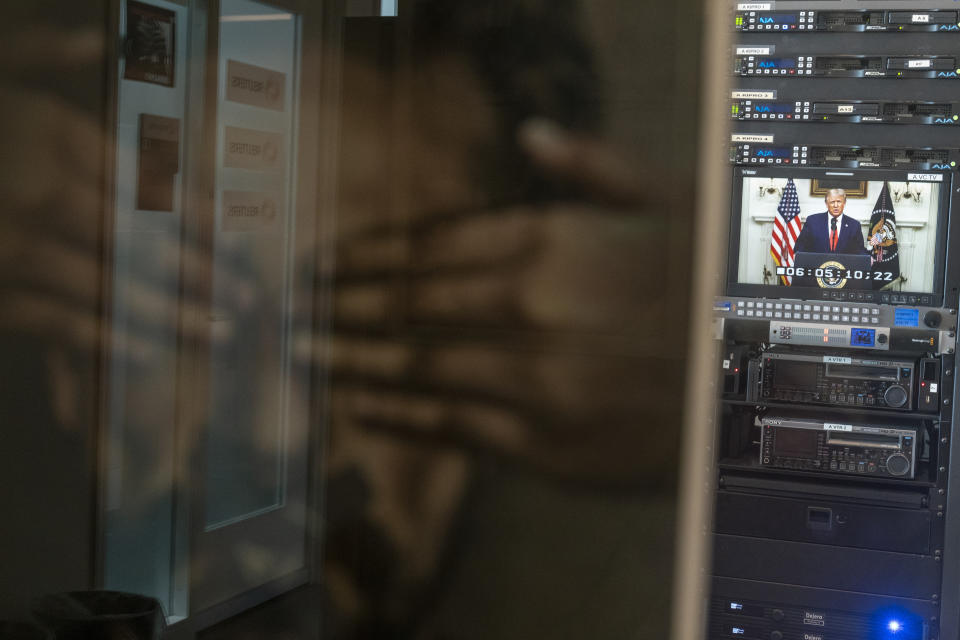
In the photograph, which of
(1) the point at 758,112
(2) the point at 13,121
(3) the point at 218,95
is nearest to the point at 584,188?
(3) the point at 218,95

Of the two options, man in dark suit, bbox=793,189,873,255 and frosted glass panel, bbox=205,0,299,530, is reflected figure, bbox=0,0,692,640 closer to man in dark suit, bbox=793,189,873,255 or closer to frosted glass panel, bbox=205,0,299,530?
frosted glass panel, bbox=205,0,299,530

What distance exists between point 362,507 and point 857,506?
1.39 meters

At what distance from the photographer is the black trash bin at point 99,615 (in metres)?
0.77

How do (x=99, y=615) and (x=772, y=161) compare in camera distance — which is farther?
(x=772, y=161)

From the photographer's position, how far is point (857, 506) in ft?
6.93

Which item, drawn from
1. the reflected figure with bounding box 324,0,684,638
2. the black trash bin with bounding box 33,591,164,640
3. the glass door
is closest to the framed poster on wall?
the glass door

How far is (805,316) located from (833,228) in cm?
19

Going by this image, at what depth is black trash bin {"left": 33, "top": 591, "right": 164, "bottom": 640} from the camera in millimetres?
768

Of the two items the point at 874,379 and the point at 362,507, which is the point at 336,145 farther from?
the point at 874,379

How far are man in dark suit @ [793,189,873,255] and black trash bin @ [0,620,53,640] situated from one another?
174cm

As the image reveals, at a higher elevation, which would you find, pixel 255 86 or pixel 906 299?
pixel 255 86

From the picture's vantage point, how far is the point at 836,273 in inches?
83.4

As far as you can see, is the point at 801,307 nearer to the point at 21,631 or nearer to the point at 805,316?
the point at 805,316

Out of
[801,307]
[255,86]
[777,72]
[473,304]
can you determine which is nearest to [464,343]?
[473,304]
